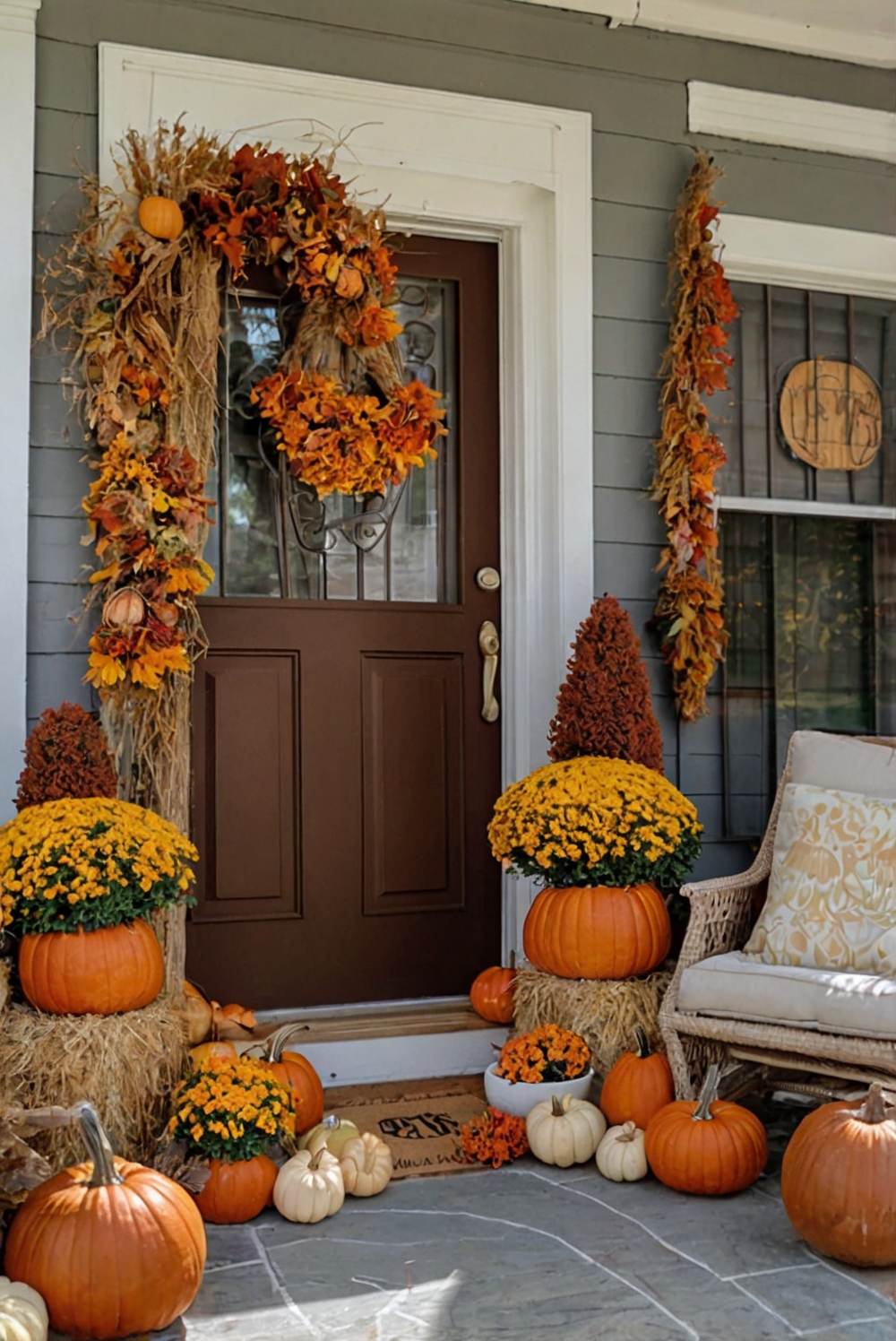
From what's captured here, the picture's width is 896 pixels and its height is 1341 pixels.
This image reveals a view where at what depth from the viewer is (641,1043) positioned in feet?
9.07

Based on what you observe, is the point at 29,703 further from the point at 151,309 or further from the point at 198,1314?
the point at 198,1314

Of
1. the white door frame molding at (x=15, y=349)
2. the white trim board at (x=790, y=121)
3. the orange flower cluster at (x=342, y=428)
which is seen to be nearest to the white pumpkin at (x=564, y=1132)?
the white door frame molding at (x=15, y=349)

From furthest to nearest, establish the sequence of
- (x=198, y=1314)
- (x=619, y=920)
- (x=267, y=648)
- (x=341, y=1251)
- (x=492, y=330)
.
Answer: (x=492, y=330) → (x=267, y=648) → (x=619, y=920) → (x=341, y=1251) → (x=198, y=1314)

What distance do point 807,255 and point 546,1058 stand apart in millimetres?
2507

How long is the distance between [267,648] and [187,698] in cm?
40

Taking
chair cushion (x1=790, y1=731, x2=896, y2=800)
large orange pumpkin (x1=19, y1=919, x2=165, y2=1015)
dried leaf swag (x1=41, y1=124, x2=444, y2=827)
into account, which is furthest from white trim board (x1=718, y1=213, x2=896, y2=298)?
large orange pumpkin (x1=19, y1=919, x2=165, y2=1015)

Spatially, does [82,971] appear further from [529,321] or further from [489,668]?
[529,321]

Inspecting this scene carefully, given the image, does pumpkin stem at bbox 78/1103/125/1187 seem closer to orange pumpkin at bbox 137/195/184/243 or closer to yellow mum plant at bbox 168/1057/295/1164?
yellow mum plant at bbox 168/1057/295/1164

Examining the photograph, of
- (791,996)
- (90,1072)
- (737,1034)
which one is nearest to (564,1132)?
(737,1034)

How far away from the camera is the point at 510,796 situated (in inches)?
120

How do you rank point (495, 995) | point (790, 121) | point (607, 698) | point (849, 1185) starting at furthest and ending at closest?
point (790, 121)
point (495, 995)
point (607, 698)
point (849, 1185)

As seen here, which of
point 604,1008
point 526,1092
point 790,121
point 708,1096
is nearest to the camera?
point 708,1096

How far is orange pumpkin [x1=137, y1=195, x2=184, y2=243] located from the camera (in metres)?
2.95

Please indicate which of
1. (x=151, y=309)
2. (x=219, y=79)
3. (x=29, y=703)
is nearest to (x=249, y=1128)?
(x=29, y=703)
